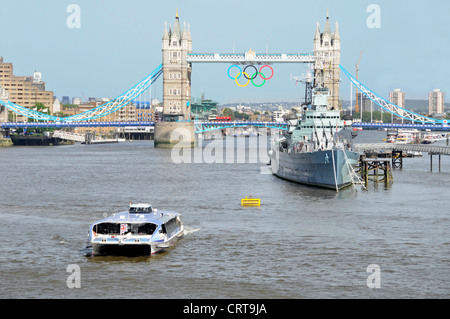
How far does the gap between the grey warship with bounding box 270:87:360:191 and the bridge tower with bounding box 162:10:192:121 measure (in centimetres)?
7508

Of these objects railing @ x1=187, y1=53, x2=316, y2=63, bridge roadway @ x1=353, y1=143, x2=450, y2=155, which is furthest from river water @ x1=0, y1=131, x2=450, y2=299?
railing @ x1=187, y1=53, x2=316, y2=63

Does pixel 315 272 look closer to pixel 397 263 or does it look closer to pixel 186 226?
pixel 397 263

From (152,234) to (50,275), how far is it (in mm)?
4293

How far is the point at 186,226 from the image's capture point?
114ft

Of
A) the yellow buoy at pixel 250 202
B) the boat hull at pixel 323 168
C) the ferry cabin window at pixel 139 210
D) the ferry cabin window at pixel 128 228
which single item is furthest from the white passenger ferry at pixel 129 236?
the boat hull at pixel 323 168

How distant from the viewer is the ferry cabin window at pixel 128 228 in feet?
93.5

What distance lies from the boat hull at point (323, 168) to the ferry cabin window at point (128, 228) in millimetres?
22403

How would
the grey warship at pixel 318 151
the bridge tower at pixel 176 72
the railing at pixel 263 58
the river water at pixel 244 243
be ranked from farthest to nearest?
the bridge tower at pixel 176 72
the railing at pixel 263 58
the grey warship at pixel 318 151
the river water at pixel 244 243

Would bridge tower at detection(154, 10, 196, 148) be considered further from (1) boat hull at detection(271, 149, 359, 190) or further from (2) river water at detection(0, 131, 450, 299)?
(2) river water at detection(0, 131, 450, 299)

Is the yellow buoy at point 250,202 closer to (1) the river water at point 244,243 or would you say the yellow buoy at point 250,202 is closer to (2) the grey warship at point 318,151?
(1) the river water at point 244,243

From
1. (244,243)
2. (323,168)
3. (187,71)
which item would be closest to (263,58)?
(187,71)

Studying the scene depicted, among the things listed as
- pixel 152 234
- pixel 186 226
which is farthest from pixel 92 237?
pixel 186 226

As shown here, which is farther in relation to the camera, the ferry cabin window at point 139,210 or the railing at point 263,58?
the railing at point 263,58

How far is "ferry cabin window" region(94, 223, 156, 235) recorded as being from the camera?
28.5 meters
